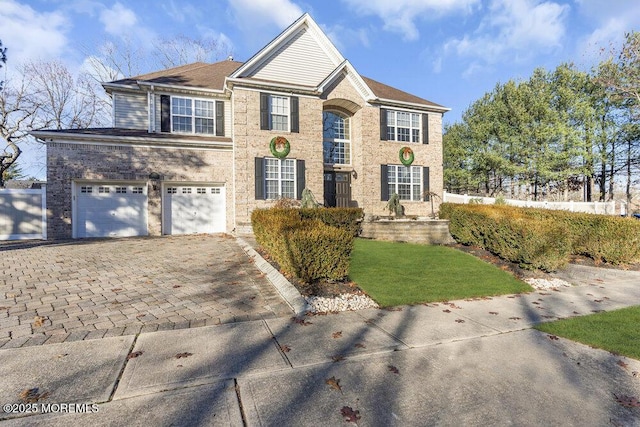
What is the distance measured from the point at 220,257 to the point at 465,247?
25.9 feet

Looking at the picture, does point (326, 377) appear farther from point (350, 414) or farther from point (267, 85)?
point (267, 85)

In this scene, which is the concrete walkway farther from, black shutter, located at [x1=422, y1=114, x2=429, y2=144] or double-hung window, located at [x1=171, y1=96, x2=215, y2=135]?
black shutter, located at [x1=422, y1=114, x2=429, y2=144]

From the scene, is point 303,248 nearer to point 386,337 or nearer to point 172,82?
point 386,337

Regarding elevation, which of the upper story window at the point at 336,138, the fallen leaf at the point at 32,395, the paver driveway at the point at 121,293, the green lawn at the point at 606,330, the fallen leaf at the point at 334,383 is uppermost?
the upper story window at the point at 336,138

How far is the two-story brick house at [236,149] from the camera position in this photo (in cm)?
1333

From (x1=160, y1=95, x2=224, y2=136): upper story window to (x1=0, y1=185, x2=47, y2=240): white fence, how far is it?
5.91m

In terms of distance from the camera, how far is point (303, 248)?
19.0ft

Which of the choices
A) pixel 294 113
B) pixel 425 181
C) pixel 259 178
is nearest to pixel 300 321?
pixel 259 178

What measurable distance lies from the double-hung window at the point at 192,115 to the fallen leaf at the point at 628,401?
16.1m

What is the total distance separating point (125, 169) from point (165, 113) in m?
3.28

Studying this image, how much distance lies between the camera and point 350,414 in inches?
97.7

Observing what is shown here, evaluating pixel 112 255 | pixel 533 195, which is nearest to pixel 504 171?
pixel 533 195

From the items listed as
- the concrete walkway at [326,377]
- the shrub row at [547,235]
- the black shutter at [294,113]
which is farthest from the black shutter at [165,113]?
the shrub row at [547,235]

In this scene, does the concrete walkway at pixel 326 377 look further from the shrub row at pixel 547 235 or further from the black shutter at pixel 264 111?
the black shutter at pixel 264 111
